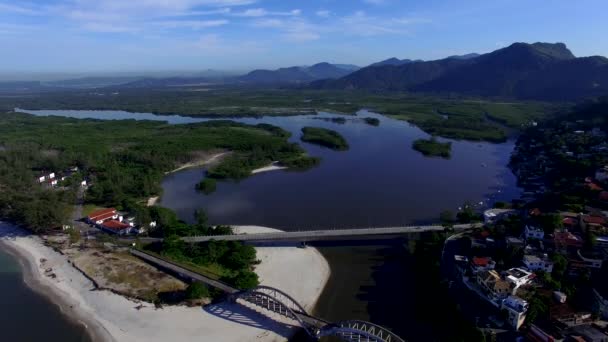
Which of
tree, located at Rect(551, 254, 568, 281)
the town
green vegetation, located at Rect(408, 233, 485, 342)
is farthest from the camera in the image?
tree, located at Rect(551, 254, 568, 281)

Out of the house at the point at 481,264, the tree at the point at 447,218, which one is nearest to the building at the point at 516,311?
the house at the point at 481,264

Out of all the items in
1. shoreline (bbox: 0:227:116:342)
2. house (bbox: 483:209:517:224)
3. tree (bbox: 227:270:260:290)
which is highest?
house (bbox: 483:209:517:224)

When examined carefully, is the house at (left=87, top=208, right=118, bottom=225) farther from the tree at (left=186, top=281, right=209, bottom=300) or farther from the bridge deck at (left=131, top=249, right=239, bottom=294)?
the tree at (left=186, top=281, right=209, bottom=300)

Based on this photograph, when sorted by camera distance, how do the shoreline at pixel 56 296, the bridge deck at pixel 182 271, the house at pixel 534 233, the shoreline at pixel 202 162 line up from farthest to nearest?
the shoreline at pixel 202 162
the house at pixel 534 233
the bridge deck at pixel 182 271
the shoreline at pixel 56 296

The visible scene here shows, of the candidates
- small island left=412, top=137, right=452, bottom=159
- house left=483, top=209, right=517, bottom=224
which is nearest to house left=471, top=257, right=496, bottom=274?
house left=483, top=209, right=517, bottom=224

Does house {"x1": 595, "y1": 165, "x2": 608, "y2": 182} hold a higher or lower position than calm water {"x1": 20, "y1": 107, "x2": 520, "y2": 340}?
higher

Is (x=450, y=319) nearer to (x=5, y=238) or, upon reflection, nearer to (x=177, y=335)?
(x=177, y=335)

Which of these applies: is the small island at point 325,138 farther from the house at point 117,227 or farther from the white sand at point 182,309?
the house at point 117,227

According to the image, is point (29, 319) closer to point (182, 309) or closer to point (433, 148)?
point (182, 309)
